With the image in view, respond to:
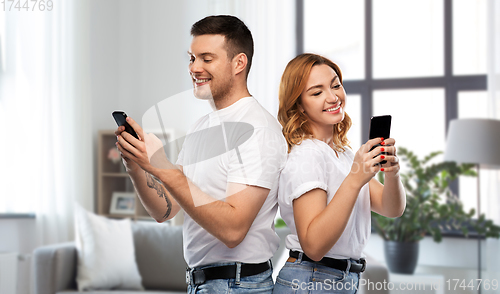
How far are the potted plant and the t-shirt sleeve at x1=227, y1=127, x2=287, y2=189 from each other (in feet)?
7.77

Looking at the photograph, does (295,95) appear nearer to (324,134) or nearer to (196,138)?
(324,134)

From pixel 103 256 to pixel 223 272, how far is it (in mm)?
1919

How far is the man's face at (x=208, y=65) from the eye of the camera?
3.00ft

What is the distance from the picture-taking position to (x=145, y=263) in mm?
2805

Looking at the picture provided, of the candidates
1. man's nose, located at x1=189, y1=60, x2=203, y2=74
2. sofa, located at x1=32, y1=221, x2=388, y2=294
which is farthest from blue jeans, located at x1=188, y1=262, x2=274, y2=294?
sofa, located at x1=32, y1=221, x2=388, y2=294

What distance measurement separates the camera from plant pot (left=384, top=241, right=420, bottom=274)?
3.17 m

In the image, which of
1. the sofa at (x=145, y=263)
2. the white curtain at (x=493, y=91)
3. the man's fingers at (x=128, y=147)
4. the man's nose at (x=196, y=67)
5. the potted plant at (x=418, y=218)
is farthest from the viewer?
the white curtain at (x=493, y=91)

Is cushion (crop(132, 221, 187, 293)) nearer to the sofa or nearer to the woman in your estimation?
the sofa

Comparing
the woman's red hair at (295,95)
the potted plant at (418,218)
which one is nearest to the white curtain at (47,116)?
the potted plant at (418,218)

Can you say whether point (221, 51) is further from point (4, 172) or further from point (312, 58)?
point (4, 172)

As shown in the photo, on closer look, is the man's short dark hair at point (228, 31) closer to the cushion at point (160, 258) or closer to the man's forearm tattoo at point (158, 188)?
the man's forearm tattoo at point (158, 188)

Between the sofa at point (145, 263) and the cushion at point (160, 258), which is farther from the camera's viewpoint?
the cushion at point (160, 258)

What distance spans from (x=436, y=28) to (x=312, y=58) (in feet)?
11.0

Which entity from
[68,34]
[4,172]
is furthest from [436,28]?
[4,172]
